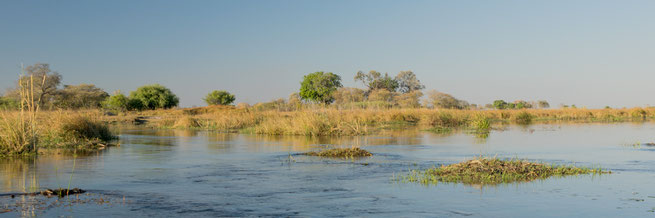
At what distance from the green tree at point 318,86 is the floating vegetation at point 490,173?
72.1 metres

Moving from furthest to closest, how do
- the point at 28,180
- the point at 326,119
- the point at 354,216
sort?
1. the point at 326,119
2. the point at 28,180
3. the point at 354,216

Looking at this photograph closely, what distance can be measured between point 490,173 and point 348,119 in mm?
16736

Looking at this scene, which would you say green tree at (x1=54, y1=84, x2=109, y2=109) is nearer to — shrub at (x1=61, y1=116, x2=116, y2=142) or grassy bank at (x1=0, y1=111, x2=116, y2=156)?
shrub at (x1=61, y1=116, x2=116, y2=142)

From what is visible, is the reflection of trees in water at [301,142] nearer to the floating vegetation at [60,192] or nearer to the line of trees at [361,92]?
the floating vegetation at [60,192]

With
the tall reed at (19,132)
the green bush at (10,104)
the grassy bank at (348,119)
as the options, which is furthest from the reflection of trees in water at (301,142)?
the green bush at (10,104)

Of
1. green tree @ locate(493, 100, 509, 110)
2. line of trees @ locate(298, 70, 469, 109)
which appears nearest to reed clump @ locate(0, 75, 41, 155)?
line of trees @ locate(298, 70, 469, 109)

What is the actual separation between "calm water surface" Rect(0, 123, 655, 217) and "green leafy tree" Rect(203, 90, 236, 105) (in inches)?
2558

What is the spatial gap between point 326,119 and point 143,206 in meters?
16.1

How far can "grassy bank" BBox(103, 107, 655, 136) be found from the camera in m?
23.1

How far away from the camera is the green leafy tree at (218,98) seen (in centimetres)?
7815

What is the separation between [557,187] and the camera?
8633mm

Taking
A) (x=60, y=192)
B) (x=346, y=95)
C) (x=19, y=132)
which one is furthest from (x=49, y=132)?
(x=346, y=95)

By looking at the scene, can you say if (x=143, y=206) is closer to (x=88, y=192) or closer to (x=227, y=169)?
(x=88, y=192)

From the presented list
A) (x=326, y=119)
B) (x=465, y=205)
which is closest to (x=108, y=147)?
(x=326, y=119)
